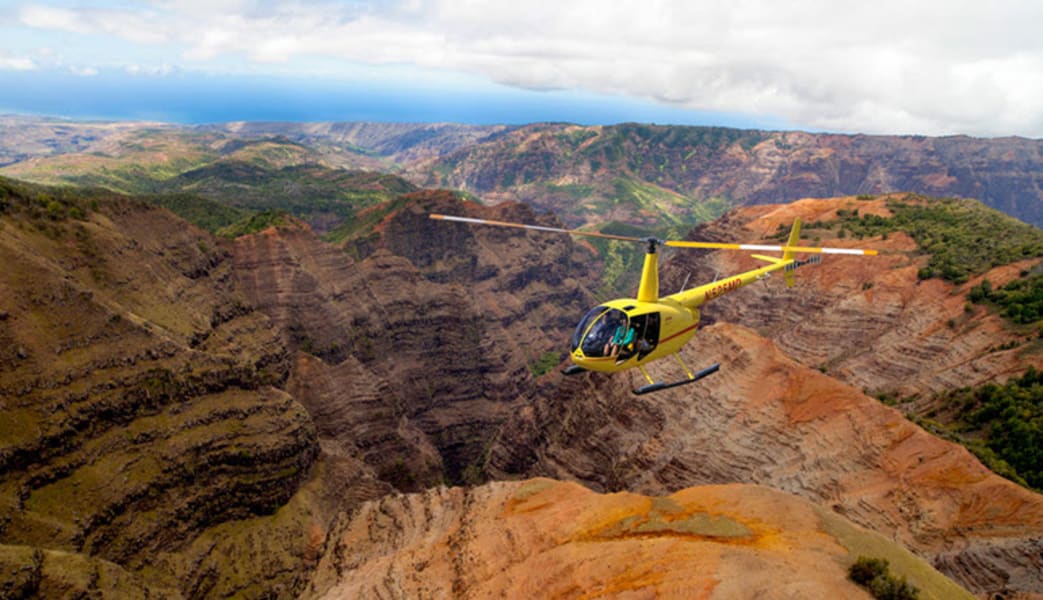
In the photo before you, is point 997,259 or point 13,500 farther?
point 997,259

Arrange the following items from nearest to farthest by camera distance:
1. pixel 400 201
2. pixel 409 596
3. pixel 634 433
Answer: pixel 409 596
pixel 634 433
pixel 400 201

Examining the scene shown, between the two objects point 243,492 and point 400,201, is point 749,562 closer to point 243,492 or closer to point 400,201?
point 243,492

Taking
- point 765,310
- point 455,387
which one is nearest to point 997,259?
point 765,310

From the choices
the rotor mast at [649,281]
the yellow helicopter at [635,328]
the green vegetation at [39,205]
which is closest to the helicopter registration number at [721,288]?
the yellow helicopter at [635,328]

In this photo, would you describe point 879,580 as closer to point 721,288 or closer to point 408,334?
point 721,288

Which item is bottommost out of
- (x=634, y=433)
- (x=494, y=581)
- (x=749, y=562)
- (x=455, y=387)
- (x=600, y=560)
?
(x=455, y=387)

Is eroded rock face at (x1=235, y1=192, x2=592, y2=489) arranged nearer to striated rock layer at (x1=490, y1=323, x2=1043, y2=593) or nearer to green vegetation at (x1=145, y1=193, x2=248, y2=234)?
striated rock layer at (x1=490, y1=323, x2=1043, y2=593)

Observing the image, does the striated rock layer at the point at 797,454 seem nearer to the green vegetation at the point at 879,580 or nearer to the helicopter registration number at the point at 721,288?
the green vegetation at the point at 879,580
